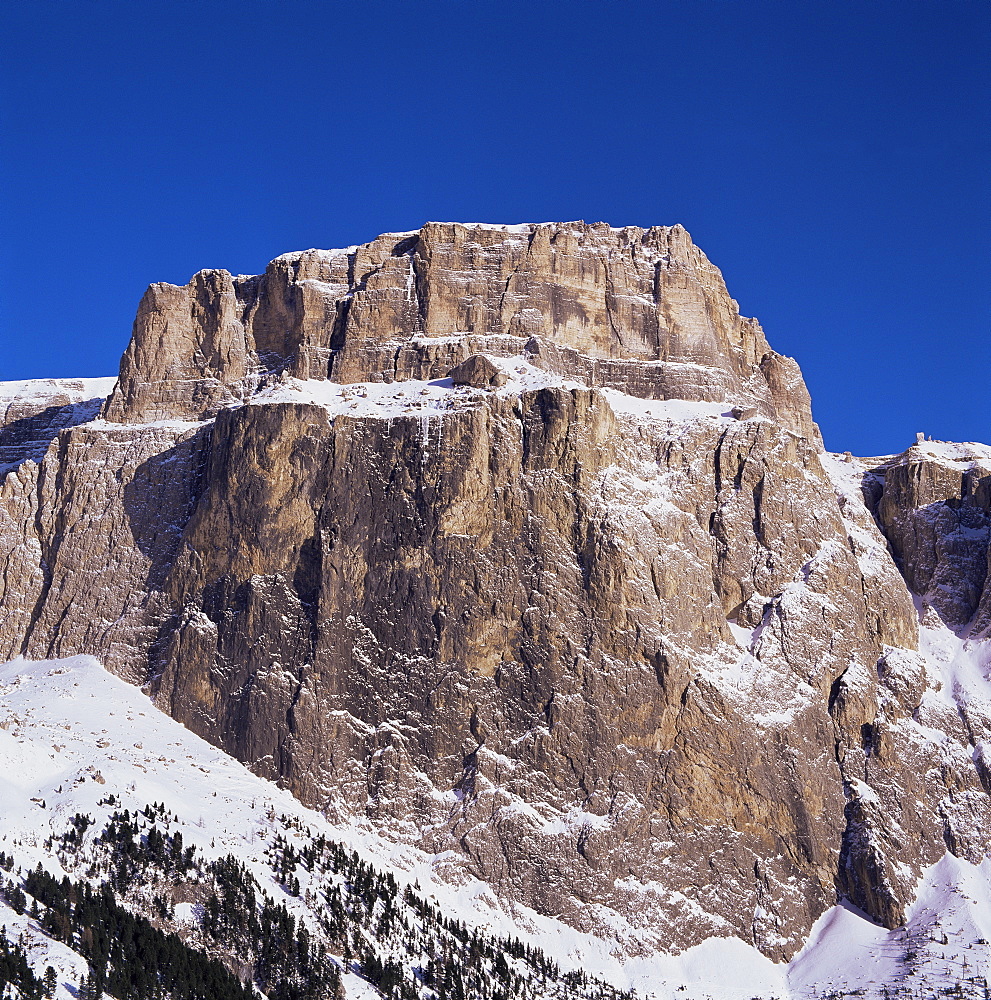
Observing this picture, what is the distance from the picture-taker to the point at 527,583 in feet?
515

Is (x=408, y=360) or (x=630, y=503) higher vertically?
(x=408, y=360)

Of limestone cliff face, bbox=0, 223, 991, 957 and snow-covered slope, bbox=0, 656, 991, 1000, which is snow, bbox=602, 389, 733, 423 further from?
snow-covered slope, bbox=0, 656, 991, 1000

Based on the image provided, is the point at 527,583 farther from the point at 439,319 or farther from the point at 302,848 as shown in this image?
the point at 439,319

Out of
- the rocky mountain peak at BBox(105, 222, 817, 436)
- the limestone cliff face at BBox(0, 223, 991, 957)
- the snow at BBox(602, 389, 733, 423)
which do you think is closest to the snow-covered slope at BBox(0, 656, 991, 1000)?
the limestone cliff face at BBox(0, 223, 991, 957)

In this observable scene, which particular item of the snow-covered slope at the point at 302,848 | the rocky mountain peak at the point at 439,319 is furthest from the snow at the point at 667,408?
the snow-covered slope at the point at 302,848

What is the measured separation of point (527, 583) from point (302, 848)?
3424 centimetres

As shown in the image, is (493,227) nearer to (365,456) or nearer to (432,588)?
(365,456)

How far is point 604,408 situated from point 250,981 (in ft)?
226

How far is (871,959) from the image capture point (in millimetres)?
149875

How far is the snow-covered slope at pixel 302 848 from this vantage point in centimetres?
13688

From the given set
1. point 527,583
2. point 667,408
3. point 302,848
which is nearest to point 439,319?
point 667,408

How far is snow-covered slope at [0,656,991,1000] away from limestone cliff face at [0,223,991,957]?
2.44m

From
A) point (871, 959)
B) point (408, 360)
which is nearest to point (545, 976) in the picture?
point (871, 959)

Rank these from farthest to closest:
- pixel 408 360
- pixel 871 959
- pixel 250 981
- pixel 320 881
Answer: pixel 408 360
pixel 871 959
pixel 320 881
pixel 250 981
